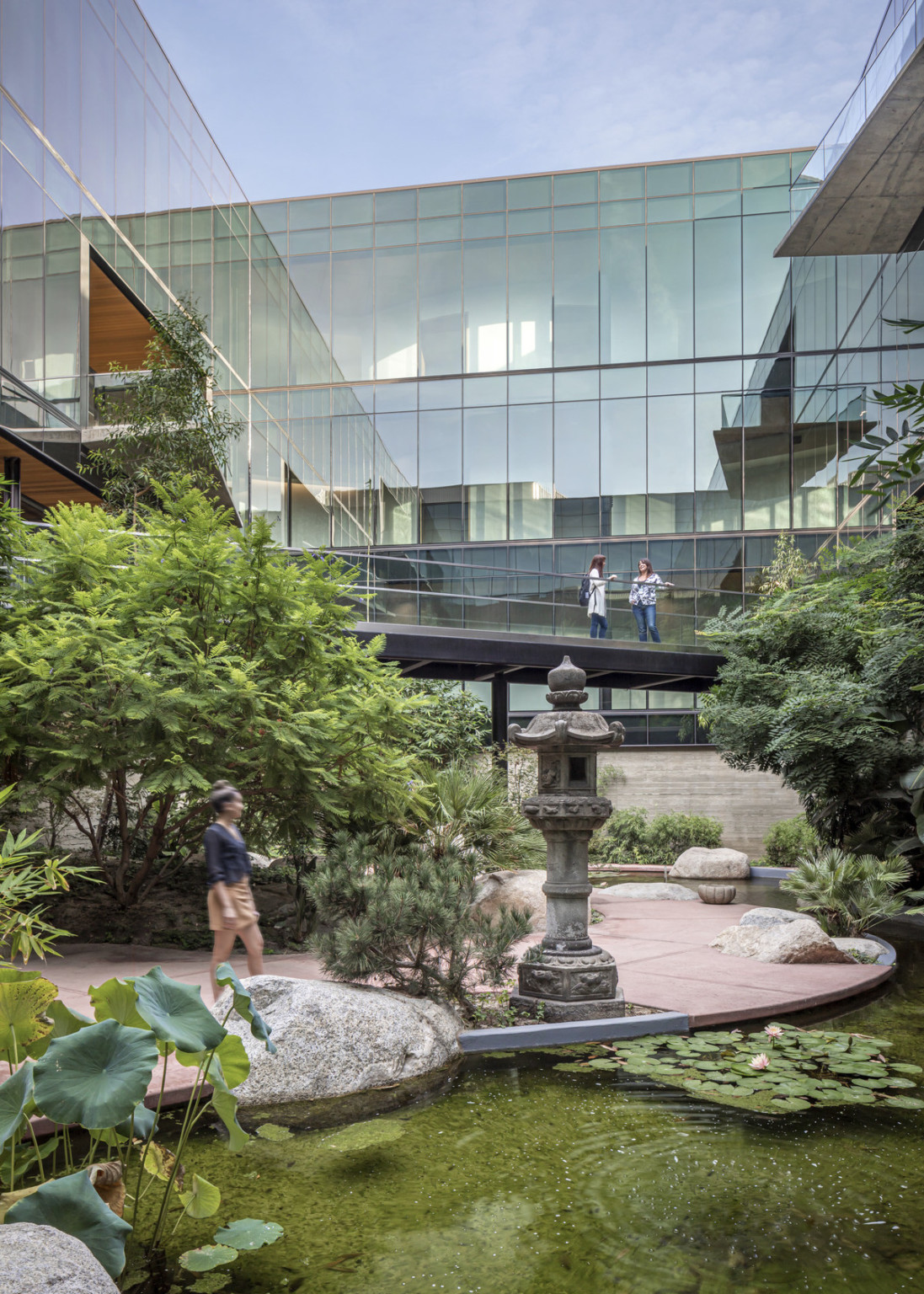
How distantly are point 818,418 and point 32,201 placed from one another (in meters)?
22.9

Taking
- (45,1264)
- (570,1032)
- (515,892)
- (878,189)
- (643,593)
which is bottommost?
(515,892)

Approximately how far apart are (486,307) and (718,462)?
9.24 metres

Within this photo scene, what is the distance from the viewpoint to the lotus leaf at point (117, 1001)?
3574 millimetres

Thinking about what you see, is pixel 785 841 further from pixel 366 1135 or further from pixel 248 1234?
pixel 248 1234

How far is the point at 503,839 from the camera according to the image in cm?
1419

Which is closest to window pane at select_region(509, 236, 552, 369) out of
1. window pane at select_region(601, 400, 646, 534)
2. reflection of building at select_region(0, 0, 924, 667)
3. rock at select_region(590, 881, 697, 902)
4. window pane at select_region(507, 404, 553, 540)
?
reflection of building at select_region(0, 0, 924, 667)

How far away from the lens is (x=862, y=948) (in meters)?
10.4

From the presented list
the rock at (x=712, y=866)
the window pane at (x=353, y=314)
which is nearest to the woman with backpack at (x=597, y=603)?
the rock at (x=712, y=866)

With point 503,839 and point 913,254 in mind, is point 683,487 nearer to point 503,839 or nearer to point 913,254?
point 913,254

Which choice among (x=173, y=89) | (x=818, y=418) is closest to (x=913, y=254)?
(x=818, y=418)

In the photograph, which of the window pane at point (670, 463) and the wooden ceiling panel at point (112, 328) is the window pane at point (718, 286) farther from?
the wooden ceiling panel at point (112, 328)

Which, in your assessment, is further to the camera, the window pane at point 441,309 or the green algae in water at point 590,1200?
the window pane at point 441,309

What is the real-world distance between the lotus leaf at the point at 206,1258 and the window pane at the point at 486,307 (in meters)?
30.9

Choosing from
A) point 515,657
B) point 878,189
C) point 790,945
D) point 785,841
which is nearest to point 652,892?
point 515,657
